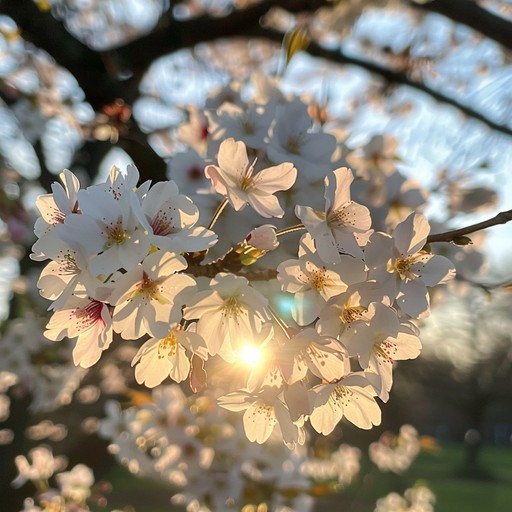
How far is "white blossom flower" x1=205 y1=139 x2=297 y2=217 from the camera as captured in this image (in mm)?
678

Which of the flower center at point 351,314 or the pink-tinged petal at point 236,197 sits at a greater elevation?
the pink-tinged petal at point 236,197

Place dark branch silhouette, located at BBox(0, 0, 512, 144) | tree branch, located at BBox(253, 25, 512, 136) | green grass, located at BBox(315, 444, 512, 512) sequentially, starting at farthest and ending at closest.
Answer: green grass, located at BBox(315, 444, 512, 512)
tree branch, located at BBox(253, 25, 512, 136)
dark branch silhouette, located at BBox(0, 0, 512, 144)

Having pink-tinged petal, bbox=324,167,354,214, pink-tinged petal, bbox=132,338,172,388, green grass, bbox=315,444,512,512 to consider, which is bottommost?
green grass, bbox=315,444,512,512

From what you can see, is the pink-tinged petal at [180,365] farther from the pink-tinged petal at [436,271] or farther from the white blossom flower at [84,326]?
the pink-tinged petal at [436,271]

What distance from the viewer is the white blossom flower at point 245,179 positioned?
68 centimetres

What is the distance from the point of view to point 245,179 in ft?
2.32

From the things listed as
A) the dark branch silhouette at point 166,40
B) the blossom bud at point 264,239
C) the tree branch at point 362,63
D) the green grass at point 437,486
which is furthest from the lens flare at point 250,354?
the green grass at point 437,486

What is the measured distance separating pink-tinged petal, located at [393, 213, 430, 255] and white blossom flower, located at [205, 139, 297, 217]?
0.14 meters

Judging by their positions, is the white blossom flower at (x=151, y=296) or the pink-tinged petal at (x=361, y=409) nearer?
the white blossom flower at (x=151, y=296)

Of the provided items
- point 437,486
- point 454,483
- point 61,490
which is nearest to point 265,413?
point 61,490

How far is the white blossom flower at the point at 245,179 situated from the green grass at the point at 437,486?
744cm

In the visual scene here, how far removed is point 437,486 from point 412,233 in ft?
55.2

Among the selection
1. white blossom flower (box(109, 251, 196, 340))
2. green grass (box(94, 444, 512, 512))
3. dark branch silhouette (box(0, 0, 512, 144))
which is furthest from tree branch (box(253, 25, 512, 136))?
green grass (box(94, 444, 512, 512))

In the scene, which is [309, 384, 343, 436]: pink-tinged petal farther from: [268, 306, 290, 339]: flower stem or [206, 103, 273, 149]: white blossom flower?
[206, 103, 273, 149]: white blossom flower
